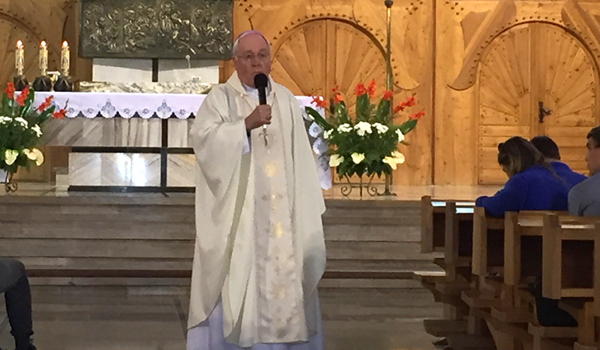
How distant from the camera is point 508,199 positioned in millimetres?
5203

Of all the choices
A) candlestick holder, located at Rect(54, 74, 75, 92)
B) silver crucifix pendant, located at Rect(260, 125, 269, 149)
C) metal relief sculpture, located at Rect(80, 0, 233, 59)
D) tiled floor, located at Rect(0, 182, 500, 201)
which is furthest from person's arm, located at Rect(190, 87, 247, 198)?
metal relief sculpture, located at Rect(80, 0, 233, 59)

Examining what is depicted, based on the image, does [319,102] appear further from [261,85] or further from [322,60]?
[261,85]

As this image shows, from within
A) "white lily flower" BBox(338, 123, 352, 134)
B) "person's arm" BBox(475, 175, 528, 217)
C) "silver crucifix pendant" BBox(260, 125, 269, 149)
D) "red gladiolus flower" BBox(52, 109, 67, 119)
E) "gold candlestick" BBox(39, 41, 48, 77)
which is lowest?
"person's arm" BBox(475, 175, 528, 217)

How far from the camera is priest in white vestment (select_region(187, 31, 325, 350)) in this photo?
452cm

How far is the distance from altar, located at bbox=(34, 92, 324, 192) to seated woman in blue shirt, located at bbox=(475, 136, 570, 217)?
4.56 meters

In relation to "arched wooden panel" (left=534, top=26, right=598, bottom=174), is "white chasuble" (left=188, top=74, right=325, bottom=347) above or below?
below

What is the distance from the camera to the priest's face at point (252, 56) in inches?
177

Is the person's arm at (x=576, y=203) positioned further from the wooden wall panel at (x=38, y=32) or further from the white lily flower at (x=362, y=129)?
the wooden wall panel at (x=38, y=32)

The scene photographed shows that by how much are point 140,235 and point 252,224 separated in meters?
3.60

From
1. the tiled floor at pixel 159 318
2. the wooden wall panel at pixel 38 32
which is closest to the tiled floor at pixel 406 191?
the wooden wall panel at pixel 38 32

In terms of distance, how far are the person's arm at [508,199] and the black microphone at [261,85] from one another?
160cm

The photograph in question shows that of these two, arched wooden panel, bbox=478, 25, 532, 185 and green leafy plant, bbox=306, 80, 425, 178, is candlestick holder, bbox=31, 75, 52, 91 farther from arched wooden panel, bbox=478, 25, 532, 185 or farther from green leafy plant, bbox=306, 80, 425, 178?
arched wooden panel, bbox=478, 25, 532, 185

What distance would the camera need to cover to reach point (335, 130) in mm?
9438

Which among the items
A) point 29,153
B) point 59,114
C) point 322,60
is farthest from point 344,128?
point 322,60
